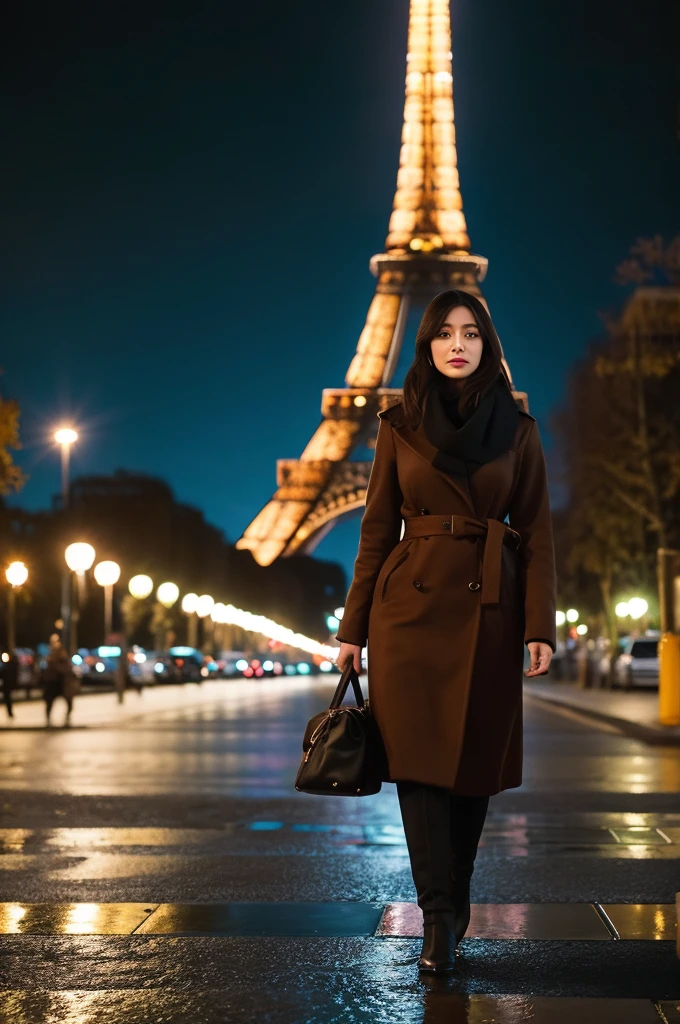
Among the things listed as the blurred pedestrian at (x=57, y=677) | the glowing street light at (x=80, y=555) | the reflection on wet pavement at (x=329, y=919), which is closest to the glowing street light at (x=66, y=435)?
the glowing street light at (x=80, y=555)

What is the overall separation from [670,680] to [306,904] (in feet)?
55.3

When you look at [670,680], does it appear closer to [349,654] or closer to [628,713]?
[628,713]

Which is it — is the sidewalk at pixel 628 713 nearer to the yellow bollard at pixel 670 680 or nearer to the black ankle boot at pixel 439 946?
the yellow bollard at pixel 670 680

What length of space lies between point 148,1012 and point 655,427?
38.8 metres

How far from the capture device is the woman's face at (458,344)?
5578 millimetres

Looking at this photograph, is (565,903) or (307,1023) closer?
(307,1023)

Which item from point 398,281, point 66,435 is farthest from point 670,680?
point 398,281

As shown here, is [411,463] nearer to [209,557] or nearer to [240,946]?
[240,946]

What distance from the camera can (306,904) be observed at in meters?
6.83

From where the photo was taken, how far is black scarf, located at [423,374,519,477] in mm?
5395

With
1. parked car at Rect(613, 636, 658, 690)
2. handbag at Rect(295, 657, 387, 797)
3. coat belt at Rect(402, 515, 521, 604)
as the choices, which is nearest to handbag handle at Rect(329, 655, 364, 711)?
handbag at Rect(295, 657, 387, 797)

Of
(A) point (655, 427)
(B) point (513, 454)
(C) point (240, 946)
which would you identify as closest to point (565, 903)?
(C) point (240, 946)

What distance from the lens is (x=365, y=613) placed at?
5500mm

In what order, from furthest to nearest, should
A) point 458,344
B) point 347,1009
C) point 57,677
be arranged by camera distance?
point 57,677 → point 458,344 → point 347,1009
